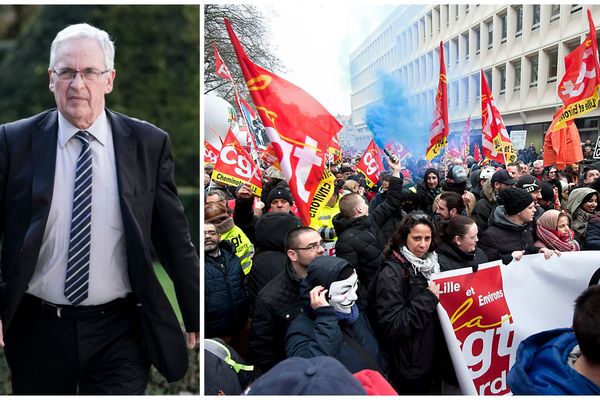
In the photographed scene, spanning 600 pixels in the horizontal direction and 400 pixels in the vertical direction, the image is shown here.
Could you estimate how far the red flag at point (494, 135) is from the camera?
28.8 feet

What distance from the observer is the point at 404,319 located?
3.02 meters

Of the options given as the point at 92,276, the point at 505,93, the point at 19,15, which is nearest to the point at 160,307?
the point at 92,276

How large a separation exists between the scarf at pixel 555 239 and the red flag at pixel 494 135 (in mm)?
4627

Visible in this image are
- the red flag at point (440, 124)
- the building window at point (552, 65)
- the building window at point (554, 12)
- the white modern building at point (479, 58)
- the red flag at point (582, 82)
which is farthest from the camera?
A: the building window at point (552, 65)

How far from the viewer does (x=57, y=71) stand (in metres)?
2.32

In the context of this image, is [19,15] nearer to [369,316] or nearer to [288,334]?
[288,334]

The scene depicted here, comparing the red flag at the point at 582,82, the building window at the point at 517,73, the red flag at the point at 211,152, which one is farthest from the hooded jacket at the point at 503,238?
the building window at the point at 517,73

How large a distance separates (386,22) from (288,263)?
3291 cm

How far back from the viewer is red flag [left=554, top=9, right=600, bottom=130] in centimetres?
735

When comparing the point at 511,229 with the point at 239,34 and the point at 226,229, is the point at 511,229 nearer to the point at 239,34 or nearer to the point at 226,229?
the point at 226,229

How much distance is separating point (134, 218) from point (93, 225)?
18 centimetres

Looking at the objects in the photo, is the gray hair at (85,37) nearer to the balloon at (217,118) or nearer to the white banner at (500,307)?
the white banner at (500,307)

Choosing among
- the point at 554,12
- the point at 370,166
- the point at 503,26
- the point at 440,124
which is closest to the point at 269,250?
the point at 440,124

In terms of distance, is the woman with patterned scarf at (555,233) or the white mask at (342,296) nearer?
the white mask at (342,296)
